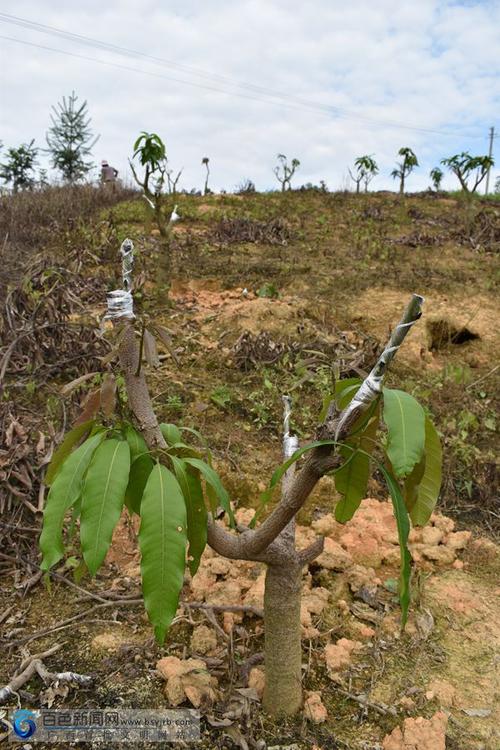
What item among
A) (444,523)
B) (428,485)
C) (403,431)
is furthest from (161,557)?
(444,523)

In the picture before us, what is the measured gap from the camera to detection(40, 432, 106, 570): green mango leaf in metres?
0.97

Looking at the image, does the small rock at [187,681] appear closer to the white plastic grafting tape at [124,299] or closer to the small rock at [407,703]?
the small rock at [407,703]

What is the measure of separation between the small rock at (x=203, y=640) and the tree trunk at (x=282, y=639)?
0.88 feet

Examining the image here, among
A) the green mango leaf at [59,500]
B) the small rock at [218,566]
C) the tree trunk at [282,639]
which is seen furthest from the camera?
the small rock at [218,566]

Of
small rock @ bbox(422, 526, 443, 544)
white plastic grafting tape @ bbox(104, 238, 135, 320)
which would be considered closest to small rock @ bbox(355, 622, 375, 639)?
small rock @ bbox(422, 526, 443, 544)

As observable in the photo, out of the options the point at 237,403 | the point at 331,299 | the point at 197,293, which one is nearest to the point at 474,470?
the point at 237,403

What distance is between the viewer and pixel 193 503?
111cm

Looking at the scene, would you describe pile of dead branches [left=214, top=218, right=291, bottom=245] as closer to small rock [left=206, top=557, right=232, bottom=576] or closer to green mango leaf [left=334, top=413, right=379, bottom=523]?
small rock [left=206, top=557, right=232, bottom=576]

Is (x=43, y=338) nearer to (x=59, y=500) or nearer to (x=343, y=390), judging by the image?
(x=59, y=500)

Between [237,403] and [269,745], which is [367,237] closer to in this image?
[237,403]

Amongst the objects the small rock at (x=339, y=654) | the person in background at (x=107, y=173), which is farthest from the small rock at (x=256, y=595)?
the person in background at (x=107, y=173)

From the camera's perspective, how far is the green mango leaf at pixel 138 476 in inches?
43.2

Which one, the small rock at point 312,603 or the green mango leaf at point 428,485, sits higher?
the green mango leaf at point 428,485

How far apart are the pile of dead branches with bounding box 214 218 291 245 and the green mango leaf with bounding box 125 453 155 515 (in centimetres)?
690
